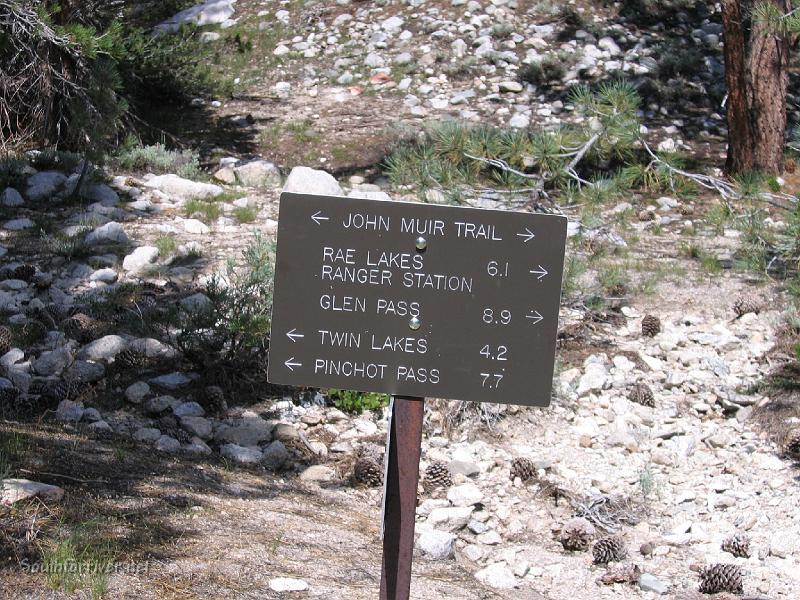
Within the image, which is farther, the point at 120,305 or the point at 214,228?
the point at 214,228

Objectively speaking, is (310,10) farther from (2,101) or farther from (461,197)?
(461,197)

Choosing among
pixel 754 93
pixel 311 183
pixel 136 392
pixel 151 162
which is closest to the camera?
pixel 136 392

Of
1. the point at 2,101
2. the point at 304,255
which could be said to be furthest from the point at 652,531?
the point at 2,101

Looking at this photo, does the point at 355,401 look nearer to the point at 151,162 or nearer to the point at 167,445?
the point at 167,445

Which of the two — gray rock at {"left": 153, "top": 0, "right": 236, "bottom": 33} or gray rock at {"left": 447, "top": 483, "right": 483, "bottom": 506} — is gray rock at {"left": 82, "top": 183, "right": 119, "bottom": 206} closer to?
gray rock at {"left": 447, "top": 483, "right": 483, "bottom": 506}

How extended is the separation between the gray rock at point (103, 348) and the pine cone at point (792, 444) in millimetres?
3622

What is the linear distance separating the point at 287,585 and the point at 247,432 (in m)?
1.87

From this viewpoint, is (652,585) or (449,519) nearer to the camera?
(652,585)

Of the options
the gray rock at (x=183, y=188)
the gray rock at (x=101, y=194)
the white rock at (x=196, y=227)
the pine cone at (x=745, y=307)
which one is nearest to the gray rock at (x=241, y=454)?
the white rock at (x=196, y=227)

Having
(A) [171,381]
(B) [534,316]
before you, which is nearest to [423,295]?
(B) [534,316]

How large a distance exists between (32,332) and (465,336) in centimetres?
366

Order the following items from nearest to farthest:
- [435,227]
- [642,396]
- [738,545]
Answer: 1. [435,227]
2. [738,545]
3. [642,396]

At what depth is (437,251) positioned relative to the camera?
9.57ft

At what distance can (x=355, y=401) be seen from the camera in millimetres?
5602
